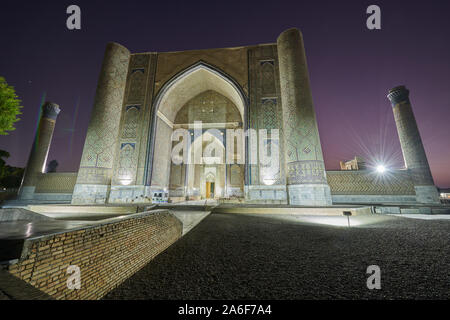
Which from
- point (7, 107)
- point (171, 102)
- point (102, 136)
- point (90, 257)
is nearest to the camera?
point (90, 257)

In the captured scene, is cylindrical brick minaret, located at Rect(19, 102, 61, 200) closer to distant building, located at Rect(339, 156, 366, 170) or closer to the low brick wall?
the low brick wall

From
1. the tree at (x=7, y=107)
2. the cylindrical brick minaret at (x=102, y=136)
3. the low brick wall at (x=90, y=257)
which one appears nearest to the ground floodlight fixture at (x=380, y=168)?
the low brick wall at (x=90, y=257)

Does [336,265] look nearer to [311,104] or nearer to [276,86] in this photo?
[311,104]

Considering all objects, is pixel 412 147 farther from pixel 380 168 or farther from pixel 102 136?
pixel 102 136

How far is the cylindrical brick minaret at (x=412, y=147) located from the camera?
10.1 metres

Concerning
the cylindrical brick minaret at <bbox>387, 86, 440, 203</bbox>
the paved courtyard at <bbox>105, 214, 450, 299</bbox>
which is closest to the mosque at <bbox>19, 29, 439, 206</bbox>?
the cylindrical brick minaret at <bbox>387, 86, 440, 203</bbox>

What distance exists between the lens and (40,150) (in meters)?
13.1

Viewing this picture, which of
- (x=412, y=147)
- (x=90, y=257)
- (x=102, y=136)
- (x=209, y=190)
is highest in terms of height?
(x=102, y=136)

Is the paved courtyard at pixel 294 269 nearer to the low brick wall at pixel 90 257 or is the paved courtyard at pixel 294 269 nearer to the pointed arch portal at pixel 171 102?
the low brick wall at pixel 90 257

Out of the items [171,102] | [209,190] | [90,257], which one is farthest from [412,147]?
[171,102]

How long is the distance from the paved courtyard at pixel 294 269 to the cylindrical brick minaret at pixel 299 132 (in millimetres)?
5669

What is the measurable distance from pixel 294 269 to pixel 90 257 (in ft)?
6.73
